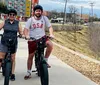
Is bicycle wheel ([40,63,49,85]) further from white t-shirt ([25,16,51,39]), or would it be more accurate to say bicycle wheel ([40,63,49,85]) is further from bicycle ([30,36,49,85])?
white t-shirt ([25,16,51,39])

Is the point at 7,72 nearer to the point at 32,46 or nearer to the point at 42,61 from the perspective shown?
the point at 42,61

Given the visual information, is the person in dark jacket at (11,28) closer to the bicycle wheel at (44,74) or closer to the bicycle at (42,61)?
the bicycle at (42,61)

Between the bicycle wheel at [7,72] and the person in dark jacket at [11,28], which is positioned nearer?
the bicycle wheel at [7,72]

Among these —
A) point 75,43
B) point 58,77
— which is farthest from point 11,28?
point 75,43

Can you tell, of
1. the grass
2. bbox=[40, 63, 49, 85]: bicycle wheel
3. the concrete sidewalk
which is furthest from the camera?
the grass

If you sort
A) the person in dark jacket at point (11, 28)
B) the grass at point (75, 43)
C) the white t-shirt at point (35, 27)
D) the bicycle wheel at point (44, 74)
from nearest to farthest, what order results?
1. the bicycle wheel at point (44, 74)
2. the person in dark jacket at point (11, 28)
3. the white t-shirt at point (35, 27)
4. the grass at point (75, 43)

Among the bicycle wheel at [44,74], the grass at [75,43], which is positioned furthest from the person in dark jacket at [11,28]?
the grass at [75,43]

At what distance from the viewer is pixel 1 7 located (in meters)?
83.1

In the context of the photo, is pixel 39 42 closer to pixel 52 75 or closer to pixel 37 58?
pixel 37 58

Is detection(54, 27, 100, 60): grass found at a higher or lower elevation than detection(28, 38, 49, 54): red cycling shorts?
lower

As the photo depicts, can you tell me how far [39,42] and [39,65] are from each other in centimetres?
47

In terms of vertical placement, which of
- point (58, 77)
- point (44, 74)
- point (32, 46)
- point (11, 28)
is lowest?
point (58, 77)

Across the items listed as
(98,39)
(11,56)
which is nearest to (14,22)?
(11,56)

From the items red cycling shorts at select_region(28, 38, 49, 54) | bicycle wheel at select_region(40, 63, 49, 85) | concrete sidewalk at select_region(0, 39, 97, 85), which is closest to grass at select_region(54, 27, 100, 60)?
concrete sidewalk at select_region(0, 39, 97, 85)
